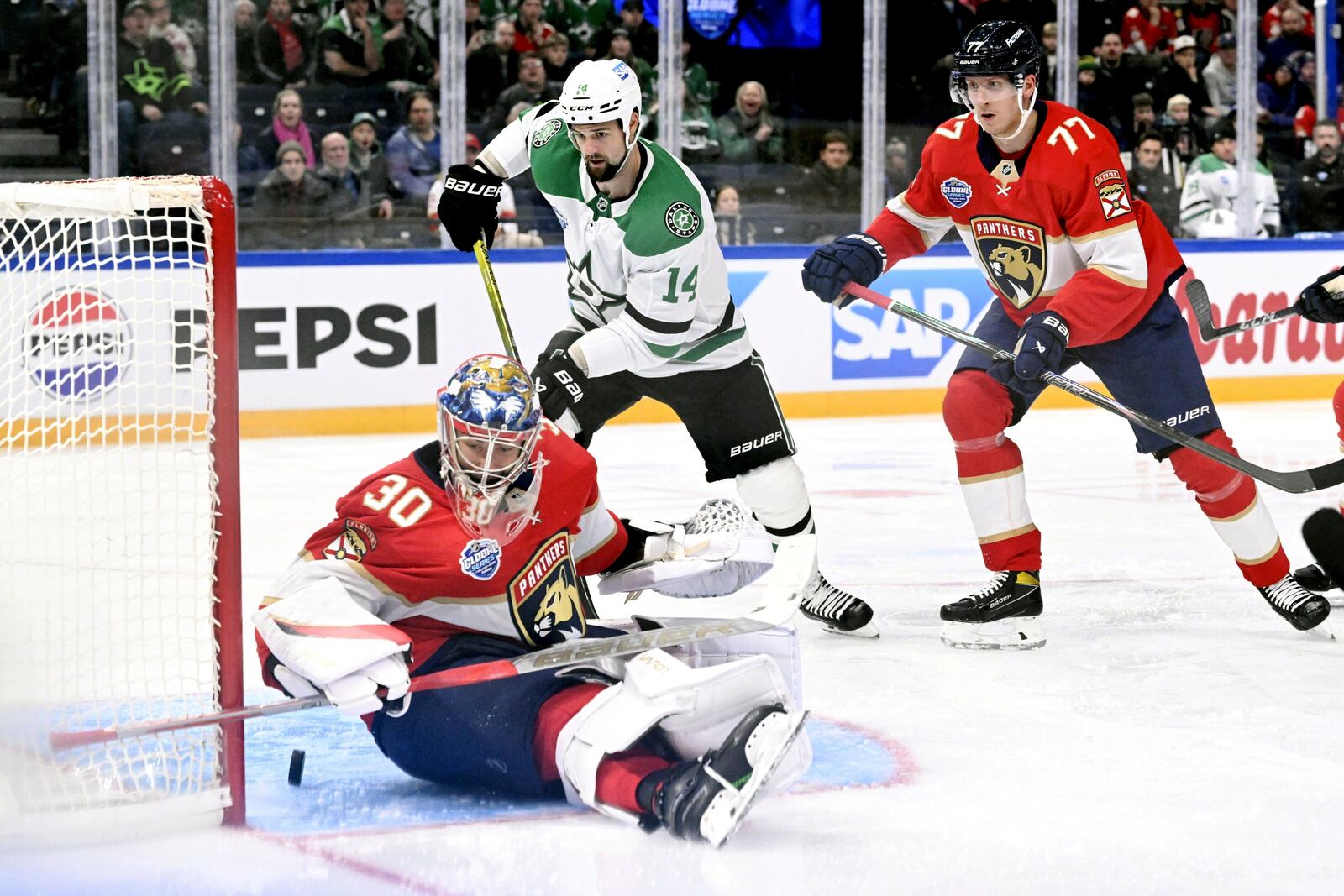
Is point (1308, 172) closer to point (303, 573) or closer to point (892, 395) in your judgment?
point (892, 395)

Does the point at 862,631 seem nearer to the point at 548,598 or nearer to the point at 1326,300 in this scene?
the point at 1326,300

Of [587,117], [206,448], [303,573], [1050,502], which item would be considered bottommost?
[1050,502]

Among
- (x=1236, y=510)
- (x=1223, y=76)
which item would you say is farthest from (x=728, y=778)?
(x=1223, y=76)

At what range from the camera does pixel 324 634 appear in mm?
2109

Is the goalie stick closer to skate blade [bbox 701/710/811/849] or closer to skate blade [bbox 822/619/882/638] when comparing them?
skate blade [bbox 701/710/811/849]

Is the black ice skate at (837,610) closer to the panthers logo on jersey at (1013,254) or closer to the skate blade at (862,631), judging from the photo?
the skate blade at (862,631)

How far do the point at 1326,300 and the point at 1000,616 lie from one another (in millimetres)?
913

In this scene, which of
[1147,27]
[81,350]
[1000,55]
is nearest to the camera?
[81,350]

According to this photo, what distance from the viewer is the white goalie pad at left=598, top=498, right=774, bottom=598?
8.68 feet

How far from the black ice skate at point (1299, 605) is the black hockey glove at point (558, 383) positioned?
1.42m

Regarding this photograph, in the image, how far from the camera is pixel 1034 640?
3.47 metres

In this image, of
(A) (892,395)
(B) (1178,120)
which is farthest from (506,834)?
(B) (1178,120)

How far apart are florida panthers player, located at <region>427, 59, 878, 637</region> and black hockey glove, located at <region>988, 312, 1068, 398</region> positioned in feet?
1.52

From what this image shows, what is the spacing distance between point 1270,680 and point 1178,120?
544 cm
